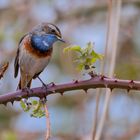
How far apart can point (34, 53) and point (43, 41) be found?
0.11m

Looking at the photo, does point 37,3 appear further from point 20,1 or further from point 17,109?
point 17,109

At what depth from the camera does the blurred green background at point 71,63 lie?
3971mm

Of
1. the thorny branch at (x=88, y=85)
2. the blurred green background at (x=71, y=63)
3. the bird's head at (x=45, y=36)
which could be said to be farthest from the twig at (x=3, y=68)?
the blurred green background at (x=71, y=63)

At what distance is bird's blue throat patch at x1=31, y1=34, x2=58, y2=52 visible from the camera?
2.40 meters

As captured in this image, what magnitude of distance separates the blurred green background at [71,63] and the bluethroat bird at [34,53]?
1.18m

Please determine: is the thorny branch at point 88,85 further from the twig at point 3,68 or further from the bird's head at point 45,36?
the bird's head at point 45,36

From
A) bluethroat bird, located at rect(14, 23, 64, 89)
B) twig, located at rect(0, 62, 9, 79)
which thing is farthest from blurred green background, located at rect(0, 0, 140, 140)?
twig, located at rect(0, 62, 9, 79)

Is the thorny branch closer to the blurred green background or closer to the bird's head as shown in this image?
the bird's head

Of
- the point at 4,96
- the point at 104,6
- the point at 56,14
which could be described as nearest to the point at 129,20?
the point at 104,6

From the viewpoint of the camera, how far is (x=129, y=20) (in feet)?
14.9

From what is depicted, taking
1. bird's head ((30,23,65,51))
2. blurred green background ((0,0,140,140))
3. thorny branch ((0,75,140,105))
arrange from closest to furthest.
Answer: thorny branch ((0,75,140,105))
bird's head ((30,23,65,51))
blurred green background ((0,0,140,140))

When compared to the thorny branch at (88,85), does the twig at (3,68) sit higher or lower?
higher

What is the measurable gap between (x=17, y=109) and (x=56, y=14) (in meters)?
0.90

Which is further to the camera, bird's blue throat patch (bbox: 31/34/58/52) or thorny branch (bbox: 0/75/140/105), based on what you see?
bird's blue throat patch (bbox: 31/34/58/52)
